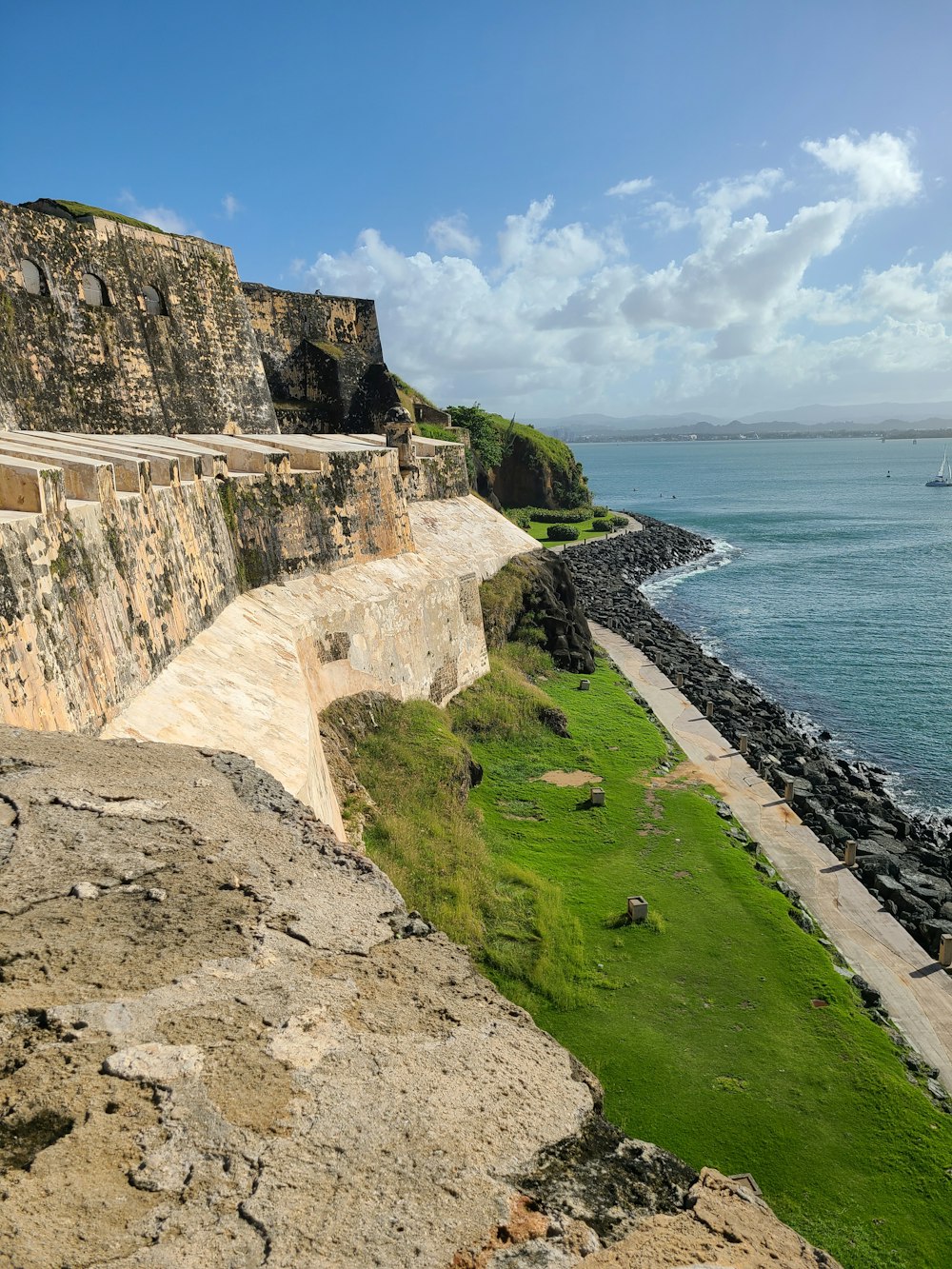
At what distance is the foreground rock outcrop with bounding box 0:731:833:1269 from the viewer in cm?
290

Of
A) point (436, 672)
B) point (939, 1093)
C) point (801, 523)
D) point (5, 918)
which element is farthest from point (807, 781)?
point (801, 523)

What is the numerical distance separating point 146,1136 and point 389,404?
95.8 feet

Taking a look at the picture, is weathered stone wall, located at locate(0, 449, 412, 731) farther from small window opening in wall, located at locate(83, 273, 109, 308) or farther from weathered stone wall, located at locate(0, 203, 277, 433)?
small window opening in wall, located at locate(83, 273, 109, 308)

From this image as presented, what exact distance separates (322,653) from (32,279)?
29.0ft

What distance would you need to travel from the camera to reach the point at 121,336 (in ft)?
58.0

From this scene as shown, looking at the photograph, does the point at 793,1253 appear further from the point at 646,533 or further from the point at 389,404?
the point at 646,533

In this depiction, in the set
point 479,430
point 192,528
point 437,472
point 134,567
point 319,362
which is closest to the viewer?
point 134,567

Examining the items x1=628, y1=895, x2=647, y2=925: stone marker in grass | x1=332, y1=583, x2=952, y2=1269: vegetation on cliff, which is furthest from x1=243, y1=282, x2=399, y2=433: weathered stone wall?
x1=628, y1=895, x2=647, y2=925: stone marker in grass

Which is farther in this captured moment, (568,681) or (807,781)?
(568,681)

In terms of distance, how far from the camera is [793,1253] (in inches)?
126

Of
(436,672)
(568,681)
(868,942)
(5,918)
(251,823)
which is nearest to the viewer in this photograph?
(5,918)

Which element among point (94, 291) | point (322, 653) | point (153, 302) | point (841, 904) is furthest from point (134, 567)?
point (841, 904)

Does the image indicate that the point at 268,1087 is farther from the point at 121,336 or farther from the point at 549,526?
the point at 549,526

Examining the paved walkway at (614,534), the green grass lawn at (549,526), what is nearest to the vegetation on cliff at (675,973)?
the paved walkway at (614,534)
